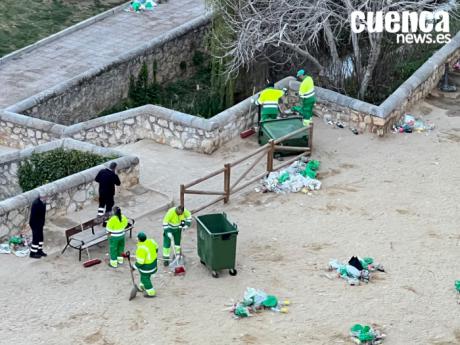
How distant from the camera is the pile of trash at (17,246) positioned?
16.8 meters

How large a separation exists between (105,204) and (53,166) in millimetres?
1828

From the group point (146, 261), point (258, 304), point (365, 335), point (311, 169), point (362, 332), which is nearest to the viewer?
point (365, 335)

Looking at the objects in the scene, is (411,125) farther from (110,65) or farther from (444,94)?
(110,65)

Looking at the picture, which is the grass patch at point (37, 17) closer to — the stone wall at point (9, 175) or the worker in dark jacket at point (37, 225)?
the stone wall at point (9, 175)

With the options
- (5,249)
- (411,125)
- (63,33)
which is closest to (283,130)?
(411,125)

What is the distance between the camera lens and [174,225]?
1653 centimetres

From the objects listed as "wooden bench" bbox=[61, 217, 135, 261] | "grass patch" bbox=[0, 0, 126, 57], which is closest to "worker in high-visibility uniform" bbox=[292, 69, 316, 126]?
"wooden bench" bbox=[61, 217, 135, 261]

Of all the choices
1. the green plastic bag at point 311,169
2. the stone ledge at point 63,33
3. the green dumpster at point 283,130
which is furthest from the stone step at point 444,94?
the stone ledge at point 63,33

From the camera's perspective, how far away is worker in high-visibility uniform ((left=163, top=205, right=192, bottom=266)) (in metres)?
16.5

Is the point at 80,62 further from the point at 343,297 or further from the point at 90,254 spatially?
the point at 343,297

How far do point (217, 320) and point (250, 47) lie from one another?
31.6 ft

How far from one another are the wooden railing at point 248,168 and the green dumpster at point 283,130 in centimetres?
13

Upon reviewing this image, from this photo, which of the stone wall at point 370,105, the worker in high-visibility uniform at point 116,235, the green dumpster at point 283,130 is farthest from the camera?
the stone wall at point 370,105

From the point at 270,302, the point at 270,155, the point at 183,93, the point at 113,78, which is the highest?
the point at 270,155
